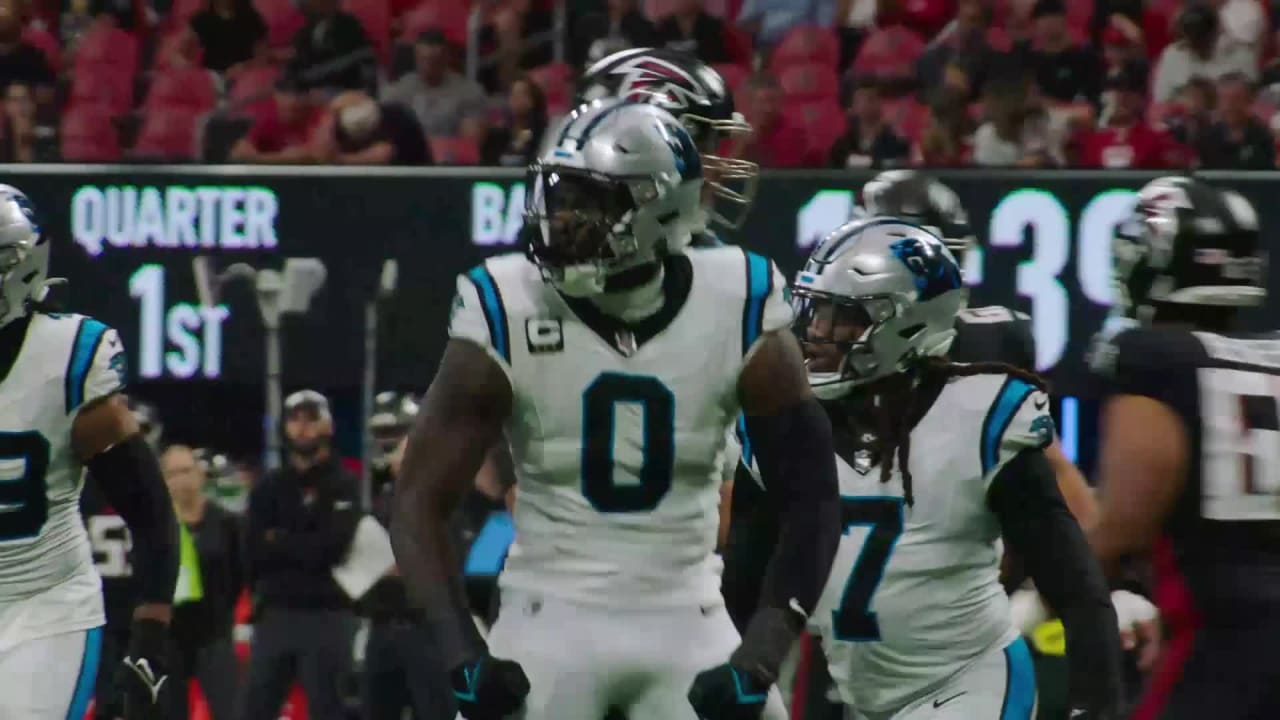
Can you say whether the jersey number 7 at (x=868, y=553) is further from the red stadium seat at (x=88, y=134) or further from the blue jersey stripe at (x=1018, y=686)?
the red stadium seat at (x=88, y=134)

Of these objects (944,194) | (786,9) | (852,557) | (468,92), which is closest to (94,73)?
(468,92)

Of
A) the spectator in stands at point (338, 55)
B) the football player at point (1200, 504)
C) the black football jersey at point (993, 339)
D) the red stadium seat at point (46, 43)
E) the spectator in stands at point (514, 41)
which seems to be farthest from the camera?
the red stadium seat at point (46, 43)

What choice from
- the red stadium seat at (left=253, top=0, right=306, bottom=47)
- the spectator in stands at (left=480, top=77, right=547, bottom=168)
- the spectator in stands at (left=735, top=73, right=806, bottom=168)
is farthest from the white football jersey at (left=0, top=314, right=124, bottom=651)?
the red stadium seat at (left=253, top=0, right=306, bottom=47)

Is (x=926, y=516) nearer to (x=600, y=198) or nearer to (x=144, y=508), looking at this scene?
(x=600, y=198)

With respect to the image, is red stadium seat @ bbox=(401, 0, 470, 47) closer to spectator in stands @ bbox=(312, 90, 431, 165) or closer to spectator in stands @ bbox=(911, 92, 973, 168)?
spectator in stands @ bbox=(312, 90, 431, 165)

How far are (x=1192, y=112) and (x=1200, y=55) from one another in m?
0.78

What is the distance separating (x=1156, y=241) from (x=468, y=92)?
24.1 ft

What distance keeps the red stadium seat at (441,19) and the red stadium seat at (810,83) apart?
5.52 feet

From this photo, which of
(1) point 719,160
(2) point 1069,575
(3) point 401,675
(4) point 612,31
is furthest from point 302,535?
(2) point 1069,575

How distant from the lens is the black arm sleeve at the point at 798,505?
3.70m

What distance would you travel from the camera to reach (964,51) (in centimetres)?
1086

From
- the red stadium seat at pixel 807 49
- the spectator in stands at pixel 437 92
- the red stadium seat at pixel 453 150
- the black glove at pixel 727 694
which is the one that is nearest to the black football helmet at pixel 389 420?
the red stadium seat at pixel 453 150

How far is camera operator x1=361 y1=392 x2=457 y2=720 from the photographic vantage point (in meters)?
8.80

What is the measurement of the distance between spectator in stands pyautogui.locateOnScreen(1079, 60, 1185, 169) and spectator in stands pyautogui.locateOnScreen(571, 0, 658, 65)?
6.92 feet
